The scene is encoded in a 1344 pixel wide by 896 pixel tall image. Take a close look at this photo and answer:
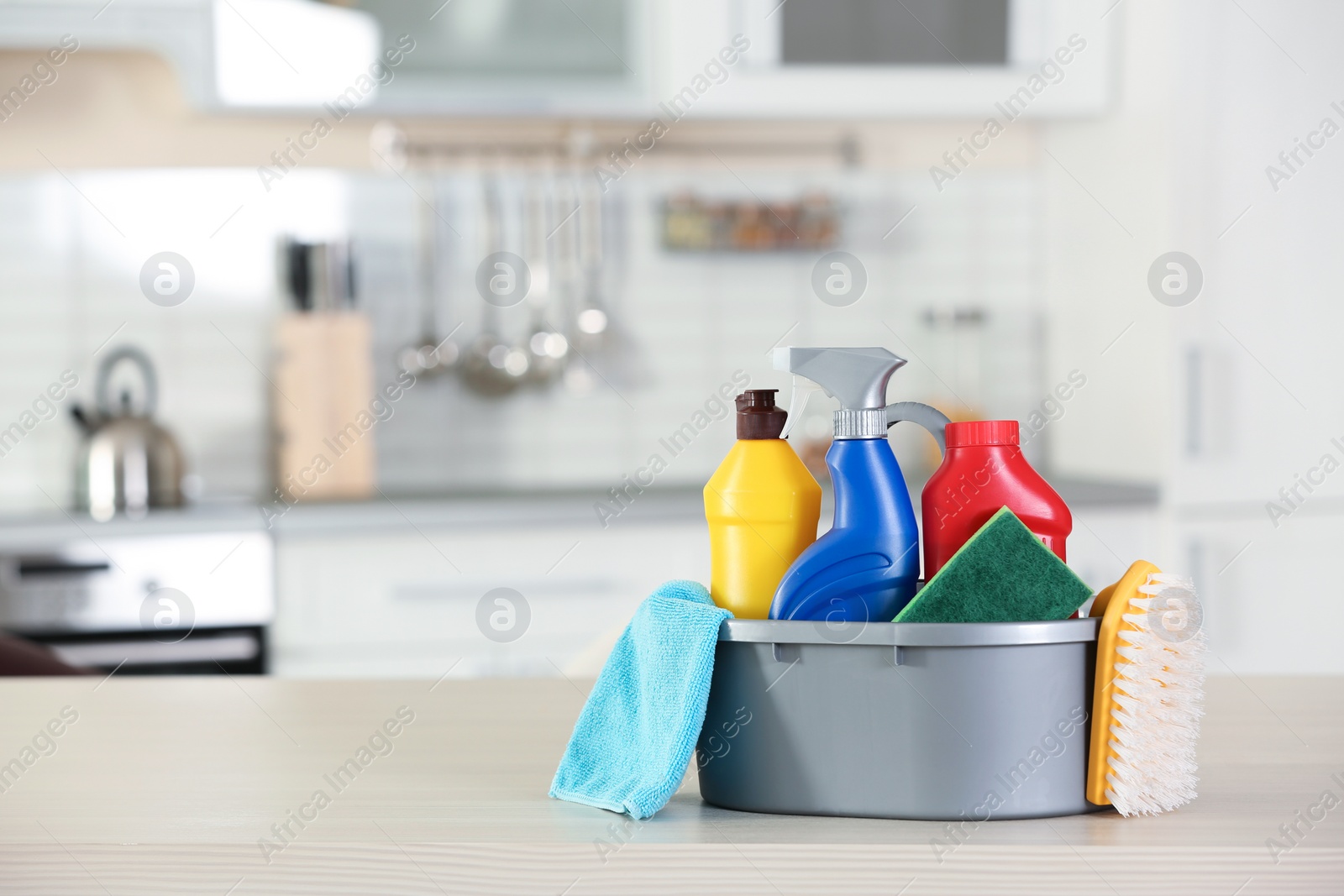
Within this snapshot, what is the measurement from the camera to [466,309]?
2623 millimetres

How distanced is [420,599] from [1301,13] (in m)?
1.82

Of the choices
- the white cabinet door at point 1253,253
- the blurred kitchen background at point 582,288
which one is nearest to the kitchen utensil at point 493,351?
the blurred kitchen background at point 582,288

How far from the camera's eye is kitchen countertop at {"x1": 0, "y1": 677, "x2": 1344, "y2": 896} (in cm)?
57

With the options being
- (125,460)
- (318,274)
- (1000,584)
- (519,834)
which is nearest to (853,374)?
(1000,584)

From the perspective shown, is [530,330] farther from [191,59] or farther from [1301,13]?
[1301,13]

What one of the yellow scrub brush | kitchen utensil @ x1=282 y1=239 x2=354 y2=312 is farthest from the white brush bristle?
kitchen utensil @ x1=282 y1=239 x2=354 y2=312

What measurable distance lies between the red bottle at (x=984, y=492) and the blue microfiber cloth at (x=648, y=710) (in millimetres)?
116

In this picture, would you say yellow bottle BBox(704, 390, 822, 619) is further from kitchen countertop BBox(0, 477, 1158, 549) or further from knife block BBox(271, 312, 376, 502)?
knife block BBox(271, 312, 376, 502)

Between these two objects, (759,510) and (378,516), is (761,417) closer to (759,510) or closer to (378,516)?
(759,510)

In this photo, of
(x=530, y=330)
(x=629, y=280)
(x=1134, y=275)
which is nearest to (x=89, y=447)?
(x=530, y=330)

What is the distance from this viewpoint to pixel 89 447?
7.38 feet

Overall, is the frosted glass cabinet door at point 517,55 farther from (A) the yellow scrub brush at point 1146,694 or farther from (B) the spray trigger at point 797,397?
(A) the yellow scrub brush at point 1146,694

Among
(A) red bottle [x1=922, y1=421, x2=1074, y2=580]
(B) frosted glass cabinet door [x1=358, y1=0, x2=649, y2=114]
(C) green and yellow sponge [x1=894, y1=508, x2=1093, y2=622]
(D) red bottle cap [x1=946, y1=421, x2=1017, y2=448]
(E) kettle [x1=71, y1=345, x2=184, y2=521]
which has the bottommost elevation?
(E) kettle [x1=71, y1=345, x2=184, y2=521]

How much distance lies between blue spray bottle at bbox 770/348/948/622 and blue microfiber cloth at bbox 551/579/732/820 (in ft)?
0.15
